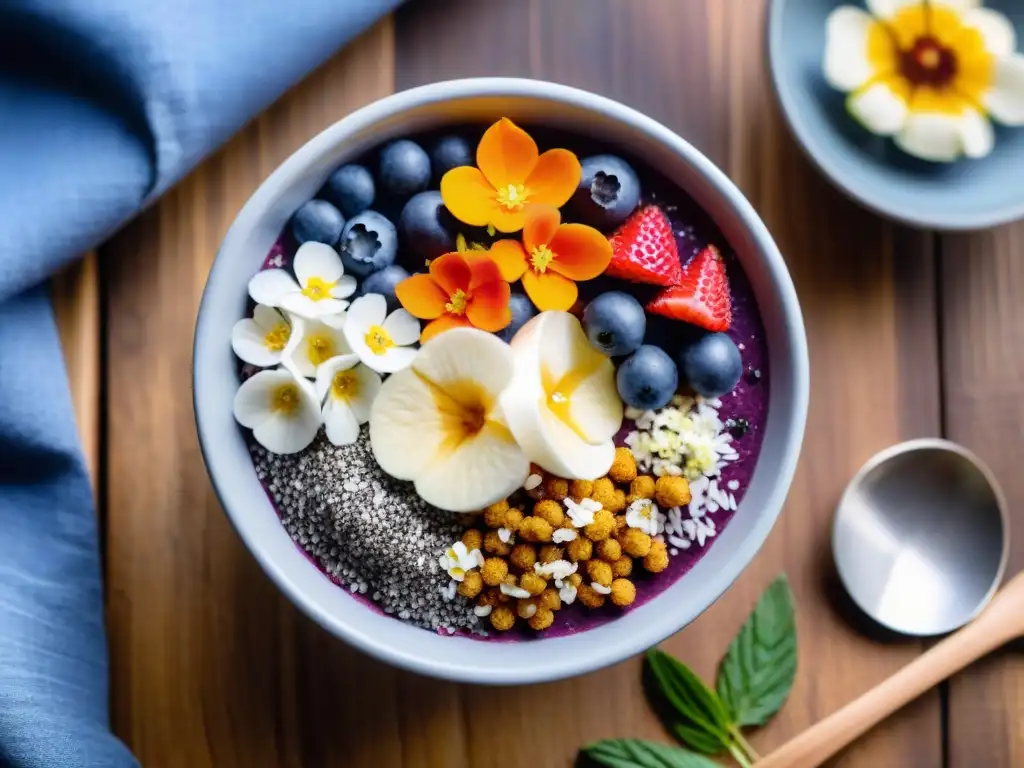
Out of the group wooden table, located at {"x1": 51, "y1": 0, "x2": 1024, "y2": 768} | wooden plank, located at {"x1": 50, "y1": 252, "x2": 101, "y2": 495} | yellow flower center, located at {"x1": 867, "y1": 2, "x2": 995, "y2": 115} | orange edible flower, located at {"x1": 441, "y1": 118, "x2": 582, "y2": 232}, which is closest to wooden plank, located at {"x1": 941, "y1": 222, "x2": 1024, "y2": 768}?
wooden table, located at {"x1": 51, "y1": 0, "x2": 1024, "y2": 768}

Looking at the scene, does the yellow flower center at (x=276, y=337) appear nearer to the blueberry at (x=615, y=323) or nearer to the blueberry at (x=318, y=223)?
the blueberry at (x=318, y=223)

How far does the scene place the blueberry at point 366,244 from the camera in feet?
2.22

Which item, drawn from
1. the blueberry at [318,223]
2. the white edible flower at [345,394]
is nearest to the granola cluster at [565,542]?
the white edible flower at [345,394]

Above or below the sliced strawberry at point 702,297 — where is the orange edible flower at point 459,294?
below

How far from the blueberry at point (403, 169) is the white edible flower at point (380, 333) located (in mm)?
76

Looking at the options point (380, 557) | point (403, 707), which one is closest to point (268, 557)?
point (380, 557)

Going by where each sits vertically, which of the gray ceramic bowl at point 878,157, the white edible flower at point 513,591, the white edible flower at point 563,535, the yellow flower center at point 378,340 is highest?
the gray ceramic bowl at point 878,157

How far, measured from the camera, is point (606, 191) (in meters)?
0.68

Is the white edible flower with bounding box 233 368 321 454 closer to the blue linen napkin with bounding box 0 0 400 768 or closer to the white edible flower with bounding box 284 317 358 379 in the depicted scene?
the white edible flower with bounding box 284 317 358 379

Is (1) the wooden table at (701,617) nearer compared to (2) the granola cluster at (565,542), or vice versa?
(2) the granola cluster at (565,542)

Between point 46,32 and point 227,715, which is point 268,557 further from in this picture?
point 46,32

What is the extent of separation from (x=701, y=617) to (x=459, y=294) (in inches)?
12.7

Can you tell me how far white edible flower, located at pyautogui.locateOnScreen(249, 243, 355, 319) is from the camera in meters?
0.68

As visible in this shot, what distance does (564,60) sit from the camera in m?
0.80
